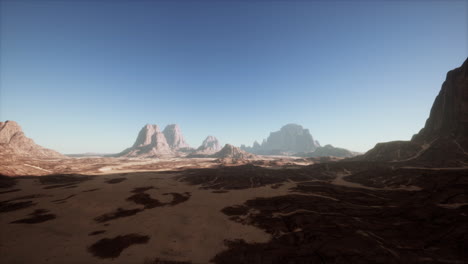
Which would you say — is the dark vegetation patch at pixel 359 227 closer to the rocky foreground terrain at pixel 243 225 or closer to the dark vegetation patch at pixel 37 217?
the rocky foreground terrain at pixel 243 225

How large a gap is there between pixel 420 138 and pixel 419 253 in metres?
97.0

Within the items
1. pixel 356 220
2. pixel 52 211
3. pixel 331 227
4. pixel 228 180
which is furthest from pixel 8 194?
pixel 356 220

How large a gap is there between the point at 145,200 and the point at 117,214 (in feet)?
21.4

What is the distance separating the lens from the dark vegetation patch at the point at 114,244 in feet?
49.2

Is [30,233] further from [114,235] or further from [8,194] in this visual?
[8,194]

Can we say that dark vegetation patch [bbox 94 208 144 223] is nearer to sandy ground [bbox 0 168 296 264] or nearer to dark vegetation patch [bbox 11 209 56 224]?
sandy ground [bbox 0 168 296 264]

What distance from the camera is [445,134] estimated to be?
6359 centimetres

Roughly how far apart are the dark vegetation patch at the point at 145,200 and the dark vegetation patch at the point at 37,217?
10.7 meters

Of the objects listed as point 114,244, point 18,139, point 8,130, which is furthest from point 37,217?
point 8,130

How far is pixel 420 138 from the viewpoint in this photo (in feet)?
249

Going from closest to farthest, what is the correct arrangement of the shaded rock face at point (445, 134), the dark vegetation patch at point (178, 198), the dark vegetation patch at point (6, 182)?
the dark vegetation patch at point (178, 198)
the dark vegetation patch at point (6, 182)
the shaded rock face at point (445, 134)

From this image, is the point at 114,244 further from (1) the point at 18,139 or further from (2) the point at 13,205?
(1) the point at 18,139

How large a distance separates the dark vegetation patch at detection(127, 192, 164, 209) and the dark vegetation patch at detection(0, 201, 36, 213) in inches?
635

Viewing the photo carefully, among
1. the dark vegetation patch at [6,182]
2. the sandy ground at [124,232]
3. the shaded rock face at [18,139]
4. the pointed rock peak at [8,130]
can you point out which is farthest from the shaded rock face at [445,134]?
the pointed rock peak at [8,130]
